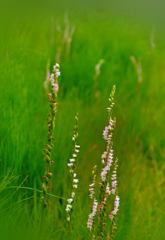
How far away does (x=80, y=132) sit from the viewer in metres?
3.58

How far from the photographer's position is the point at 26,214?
2.69 meters

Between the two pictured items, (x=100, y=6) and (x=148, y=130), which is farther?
(x=100, y=6)

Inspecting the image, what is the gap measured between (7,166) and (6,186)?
17 cm

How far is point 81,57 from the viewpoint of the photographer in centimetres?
501

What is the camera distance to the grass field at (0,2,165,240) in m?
2.73

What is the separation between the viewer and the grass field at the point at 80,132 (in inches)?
107

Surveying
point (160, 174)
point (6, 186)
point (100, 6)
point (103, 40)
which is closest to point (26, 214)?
point (6, 186)

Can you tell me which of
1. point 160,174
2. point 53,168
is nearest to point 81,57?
point 160,174

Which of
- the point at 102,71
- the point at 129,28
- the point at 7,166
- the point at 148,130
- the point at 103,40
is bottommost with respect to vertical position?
the point at 7,166

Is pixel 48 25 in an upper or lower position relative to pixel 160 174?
upper

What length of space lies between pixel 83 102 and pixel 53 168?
1.27 metres

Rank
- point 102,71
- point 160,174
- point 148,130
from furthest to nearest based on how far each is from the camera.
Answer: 1. point 102,71
2. point 148,130
3. point 160,174

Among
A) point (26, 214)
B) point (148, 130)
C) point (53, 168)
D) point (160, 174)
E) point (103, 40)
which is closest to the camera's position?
point (26, 214)

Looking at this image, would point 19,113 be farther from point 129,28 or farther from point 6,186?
point 129,28
